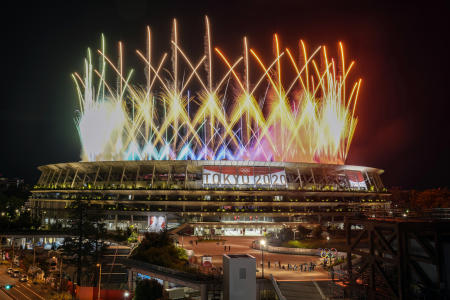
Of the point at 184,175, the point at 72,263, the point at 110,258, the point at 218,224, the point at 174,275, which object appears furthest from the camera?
the point at 184,175

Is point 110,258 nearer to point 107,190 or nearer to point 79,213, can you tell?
point 79,213

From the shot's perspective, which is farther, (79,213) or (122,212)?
(122,212)

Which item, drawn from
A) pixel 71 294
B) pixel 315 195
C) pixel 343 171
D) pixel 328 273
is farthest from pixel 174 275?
pixel 343 171

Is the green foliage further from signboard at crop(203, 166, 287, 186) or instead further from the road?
signboard at crop(203, 166, 287, 186)

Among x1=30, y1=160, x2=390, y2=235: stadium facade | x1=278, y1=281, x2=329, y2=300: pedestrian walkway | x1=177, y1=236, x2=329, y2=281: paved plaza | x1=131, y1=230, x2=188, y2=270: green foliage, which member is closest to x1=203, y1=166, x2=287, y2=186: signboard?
x1=30, y1=160, x2=390, y2=235: stadium facade

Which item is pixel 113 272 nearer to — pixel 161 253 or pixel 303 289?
pixel 161 253

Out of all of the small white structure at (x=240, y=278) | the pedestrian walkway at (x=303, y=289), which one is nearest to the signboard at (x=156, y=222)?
the pedestrian walkway at (x=303, y=289)

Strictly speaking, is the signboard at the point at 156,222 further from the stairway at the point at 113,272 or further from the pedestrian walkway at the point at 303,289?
the pedestrian walkway at the point at 303,289
